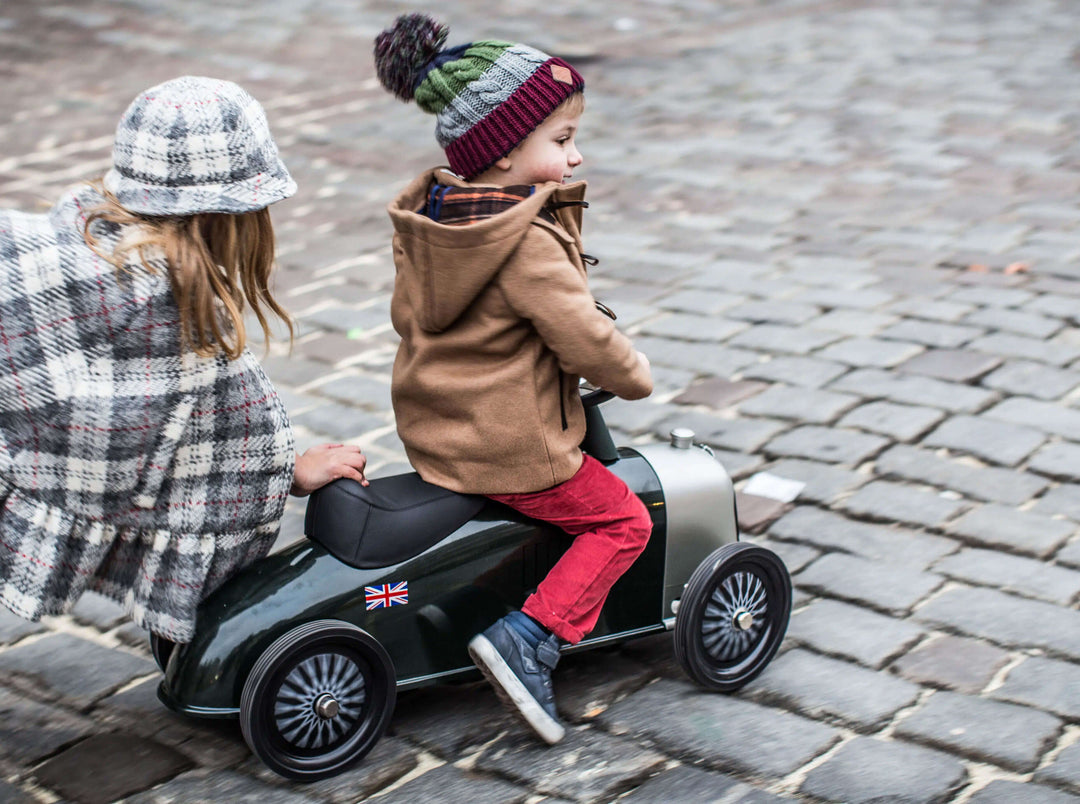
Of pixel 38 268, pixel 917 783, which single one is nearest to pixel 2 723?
pixel 38 268

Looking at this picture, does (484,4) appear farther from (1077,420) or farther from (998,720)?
(998,720)

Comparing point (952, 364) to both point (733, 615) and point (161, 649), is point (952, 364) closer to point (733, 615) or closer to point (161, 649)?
point (733, 615)

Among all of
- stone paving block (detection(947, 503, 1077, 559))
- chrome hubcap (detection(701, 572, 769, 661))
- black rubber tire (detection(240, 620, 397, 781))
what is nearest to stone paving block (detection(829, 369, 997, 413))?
stone paving block (detection(947, 503, 1077, 559))

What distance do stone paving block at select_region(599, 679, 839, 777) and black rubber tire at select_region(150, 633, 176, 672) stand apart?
3.19 feet

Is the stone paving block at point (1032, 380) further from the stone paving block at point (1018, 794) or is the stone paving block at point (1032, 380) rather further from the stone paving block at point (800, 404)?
the stone paving block at point (1018, 794)

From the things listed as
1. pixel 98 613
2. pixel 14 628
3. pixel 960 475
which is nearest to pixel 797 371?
pixel 960 475

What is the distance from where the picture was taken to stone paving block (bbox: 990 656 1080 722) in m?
2.91

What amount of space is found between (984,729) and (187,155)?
2.05 meters

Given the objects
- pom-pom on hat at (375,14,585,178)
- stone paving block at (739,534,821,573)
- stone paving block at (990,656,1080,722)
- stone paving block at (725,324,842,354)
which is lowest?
stone paving block at (739,534,821,573)

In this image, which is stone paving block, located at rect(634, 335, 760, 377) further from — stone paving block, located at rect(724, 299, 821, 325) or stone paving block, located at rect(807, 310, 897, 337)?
stone paving block, located at rect(807, 310, 897, 337)

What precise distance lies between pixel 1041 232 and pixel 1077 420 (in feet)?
7.02

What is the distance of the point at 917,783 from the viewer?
2662 mm

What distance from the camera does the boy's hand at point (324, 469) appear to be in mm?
2838

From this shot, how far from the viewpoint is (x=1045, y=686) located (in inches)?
118
